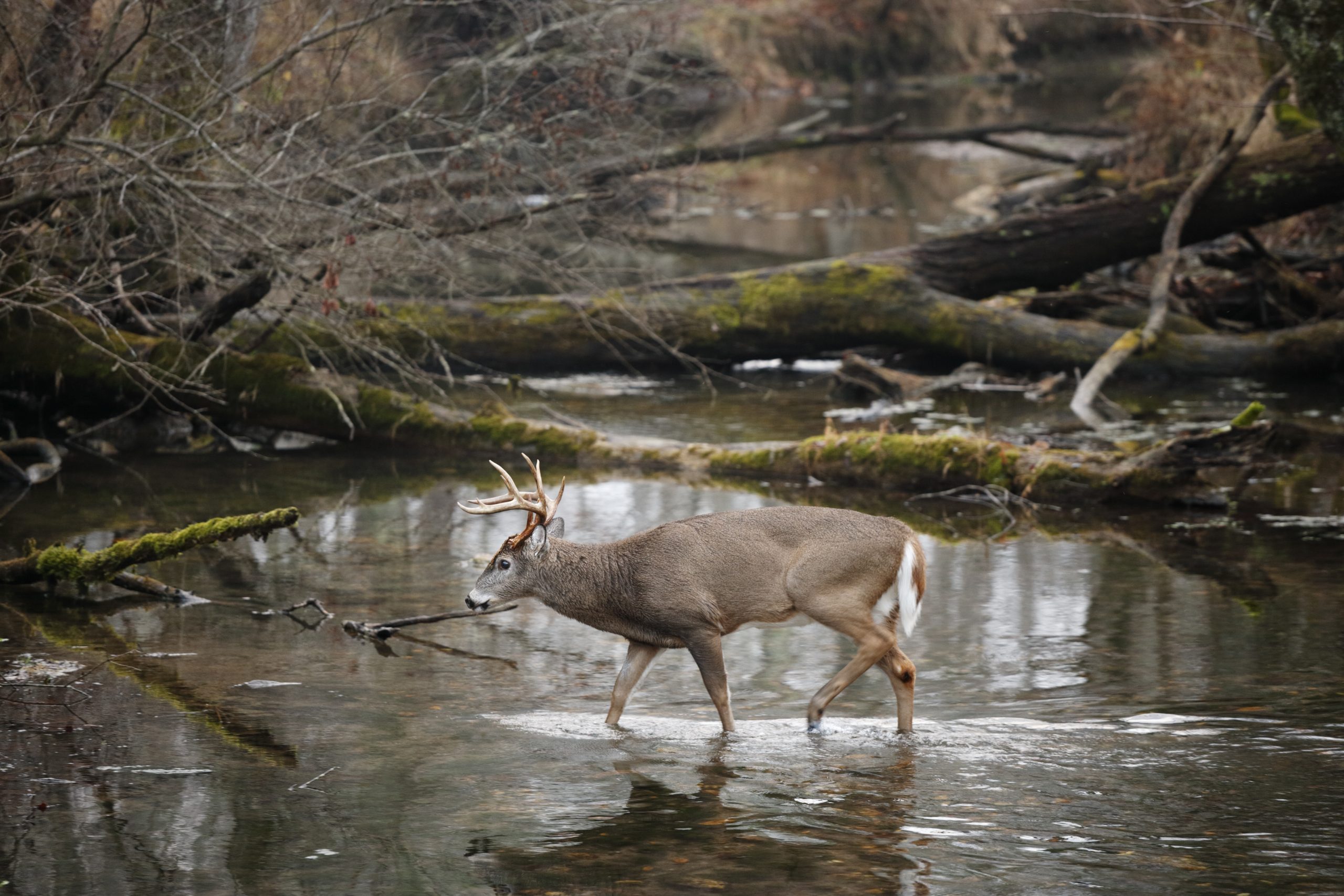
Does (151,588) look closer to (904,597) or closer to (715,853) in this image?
(904,597)

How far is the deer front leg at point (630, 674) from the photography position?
7.75 m

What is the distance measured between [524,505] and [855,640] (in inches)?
68.7

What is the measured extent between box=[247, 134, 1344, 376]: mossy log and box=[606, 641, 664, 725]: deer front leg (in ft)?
32.9

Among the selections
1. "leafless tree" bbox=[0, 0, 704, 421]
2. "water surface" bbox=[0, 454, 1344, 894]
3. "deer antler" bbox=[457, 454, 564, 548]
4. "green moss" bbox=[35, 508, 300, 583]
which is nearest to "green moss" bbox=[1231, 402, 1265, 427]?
"water surface" bbox=[0, 454, 1344, 894]

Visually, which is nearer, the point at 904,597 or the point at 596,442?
the point at 904,597

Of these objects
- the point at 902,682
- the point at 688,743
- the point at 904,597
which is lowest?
the point at 688,743

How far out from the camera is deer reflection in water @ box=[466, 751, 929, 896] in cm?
565

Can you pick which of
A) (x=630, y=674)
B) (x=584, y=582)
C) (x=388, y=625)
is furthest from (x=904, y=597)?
(x=388, y=625)

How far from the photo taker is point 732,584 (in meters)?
7.73

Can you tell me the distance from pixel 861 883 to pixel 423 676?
3.68 metres

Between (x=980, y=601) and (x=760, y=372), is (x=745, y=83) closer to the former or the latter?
(x=760, y=372)

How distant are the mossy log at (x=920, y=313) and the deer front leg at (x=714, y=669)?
403 inches

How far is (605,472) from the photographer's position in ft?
47.7

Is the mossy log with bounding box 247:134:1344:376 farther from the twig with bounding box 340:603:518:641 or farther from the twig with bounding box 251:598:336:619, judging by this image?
the twig with bounding box 340:603:518:641
